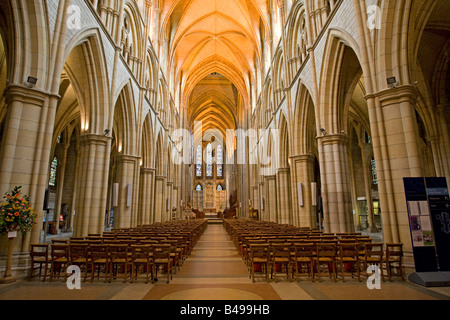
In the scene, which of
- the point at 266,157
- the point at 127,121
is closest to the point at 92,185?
the point at 127,121

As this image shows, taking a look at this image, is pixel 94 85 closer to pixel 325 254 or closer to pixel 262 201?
pixel 325 254

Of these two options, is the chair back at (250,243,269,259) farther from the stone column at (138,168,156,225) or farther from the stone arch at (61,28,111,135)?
the stone column at (138,168,156,225)

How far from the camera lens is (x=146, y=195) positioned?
18781mm

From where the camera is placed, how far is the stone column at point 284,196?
18.8m

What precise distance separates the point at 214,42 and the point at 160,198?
21.0 meters

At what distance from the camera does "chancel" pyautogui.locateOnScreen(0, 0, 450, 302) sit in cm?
556

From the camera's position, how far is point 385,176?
705 cm

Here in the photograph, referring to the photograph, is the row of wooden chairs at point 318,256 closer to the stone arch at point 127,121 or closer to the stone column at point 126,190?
the stone column at point 126,190

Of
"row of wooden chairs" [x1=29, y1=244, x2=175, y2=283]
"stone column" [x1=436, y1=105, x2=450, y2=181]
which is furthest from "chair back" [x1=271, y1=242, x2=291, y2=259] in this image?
"stone column" [x1=436, y1=105, x2=450, y2=181]

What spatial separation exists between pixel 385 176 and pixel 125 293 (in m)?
6.92

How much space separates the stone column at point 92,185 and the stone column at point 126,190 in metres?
3.33

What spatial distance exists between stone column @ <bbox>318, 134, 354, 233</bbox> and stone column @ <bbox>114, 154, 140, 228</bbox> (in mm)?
10327
